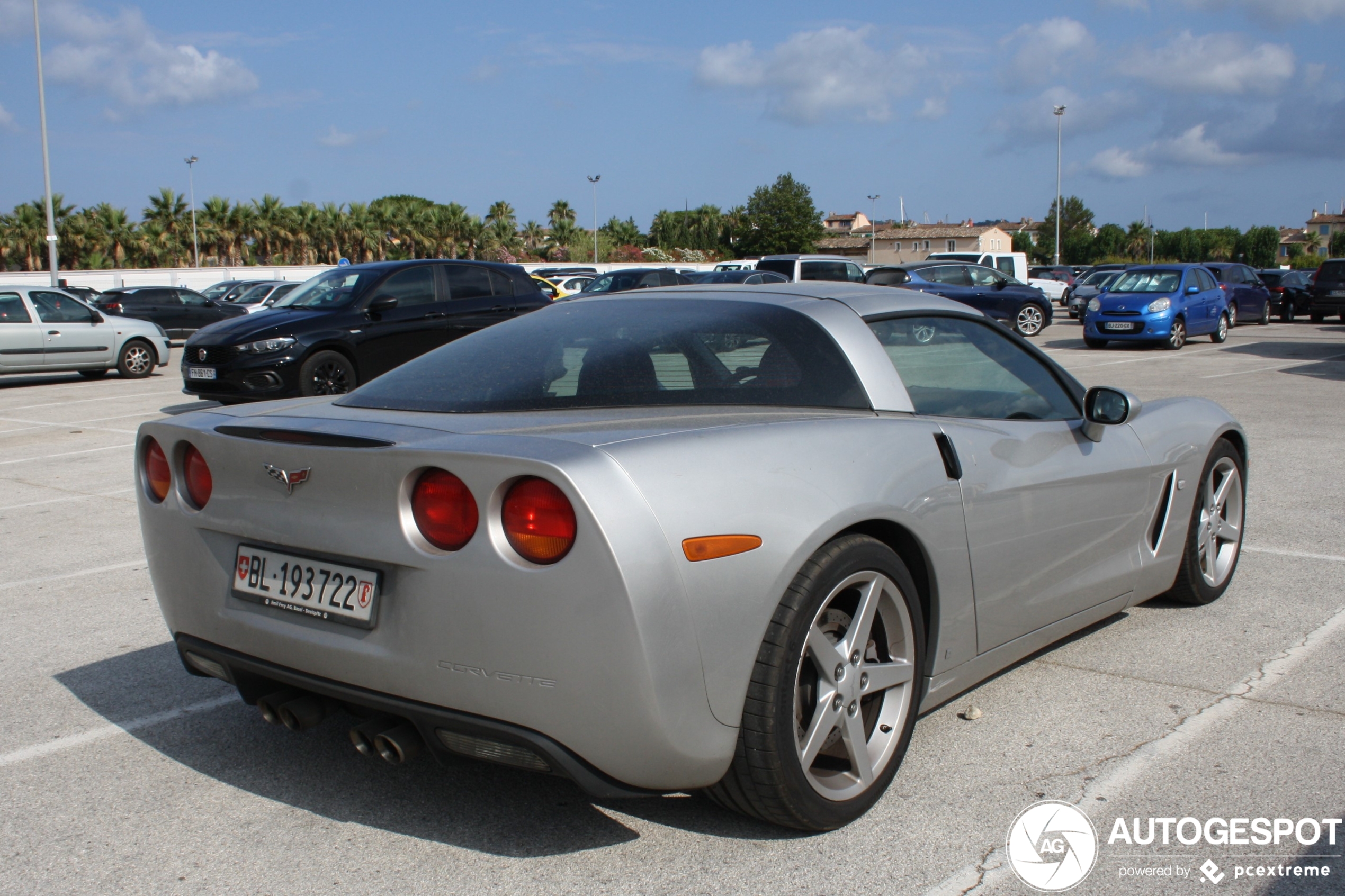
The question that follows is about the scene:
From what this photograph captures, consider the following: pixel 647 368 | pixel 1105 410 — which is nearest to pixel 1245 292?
pixel 1105 410

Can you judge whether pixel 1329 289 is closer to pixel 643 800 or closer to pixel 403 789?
pixel 643 800

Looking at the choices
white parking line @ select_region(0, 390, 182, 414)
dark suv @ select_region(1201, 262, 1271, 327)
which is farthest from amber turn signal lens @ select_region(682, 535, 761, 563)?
dark suv @ select_region(1201, 262, 1271, 327)

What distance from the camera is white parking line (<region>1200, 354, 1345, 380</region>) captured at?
16281 mm

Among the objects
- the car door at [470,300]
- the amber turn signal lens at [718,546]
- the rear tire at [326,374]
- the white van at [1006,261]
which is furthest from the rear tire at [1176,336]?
the amber turn signal lens at [718,546]

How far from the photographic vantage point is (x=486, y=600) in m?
2.34

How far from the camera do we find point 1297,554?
5480mm

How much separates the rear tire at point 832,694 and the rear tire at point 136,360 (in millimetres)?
17151

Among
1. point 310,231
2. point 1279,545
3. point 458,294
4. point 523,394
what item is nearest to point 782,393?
point 523,394

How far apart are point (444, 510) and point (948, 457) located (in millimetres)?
1425

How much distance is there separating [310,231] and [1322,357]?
5959cm

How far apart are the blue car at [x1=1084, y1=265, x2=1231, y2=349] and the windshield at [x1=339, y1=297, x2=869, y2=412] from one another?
19674mm

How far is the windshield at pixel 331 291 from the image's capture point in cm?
1232

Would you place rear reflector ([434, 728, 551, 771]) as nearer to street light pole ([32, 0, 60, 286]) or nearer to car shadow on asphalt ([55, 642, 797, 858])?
car shadow on asphalt ([55, 642, 797, 858])

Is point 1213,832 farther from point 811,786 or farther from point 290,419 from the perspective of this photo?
point 290,419
